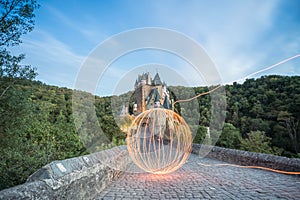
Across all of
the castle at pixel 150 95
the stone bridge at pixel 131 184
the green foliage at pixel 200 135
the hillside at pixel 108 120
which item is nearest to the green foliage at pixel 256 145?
the hillside at pixel 108 120

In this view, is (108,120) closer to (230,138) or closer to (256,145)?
(230,138)

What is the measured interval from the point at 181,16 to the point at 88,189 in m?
12.0

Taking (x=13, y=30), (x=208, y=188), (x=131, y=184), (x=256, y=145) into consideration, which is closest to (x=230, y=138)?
(x=256, y=145)

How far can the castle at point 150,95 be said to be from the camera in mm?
30492

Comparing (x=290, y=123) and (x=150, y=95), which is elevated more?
(x=150, y=95)

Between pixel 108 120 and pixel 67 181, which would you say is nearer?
pixel 67 181

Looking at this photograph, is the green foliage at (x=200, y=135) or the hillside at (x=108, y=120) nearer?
the hillside at (x=108, y=120)

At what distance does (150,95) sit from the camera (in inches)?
1396

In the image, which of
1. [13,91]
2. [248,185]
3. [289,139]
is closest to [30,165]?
[13,91]

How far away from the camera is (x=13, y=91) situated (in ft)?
17.9

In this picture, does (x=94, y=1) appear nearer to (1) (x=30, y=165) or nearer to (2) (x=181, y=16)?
(2) (x=181, y=16)

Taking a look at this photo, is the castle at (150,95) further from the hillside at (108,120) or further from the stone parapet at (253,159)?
the stone parapet at (253,159)

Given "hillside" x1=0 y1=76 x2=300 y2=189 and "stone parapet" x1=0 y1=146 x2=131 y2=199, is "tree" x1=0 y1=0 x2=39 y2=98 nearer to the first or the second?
"hillside" x1=0 y1=76 x2=300 y2=189

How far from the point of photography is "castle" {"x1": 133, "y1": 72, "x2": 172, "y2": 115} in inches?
1200
